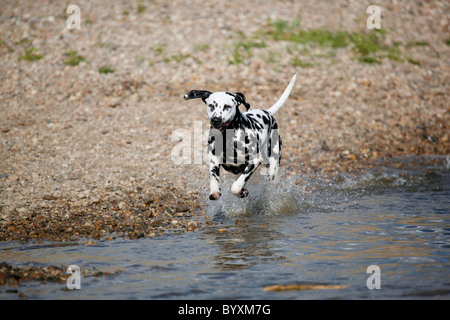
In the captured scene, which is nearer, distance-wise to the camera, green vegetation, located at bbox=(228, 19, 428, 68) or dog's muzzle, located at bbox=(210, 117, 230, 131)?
dog's muzzle, located at bbox=(210, 117, 230, 131)

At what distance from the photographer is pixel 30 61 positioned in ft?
48.7

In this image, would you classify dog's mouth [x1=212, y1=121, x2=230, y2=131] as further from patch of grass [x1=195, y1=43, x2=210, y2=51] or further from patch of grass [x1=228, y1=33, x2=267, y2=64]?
patch of grass [x1=195, y1=43, x2=210, y2=51]

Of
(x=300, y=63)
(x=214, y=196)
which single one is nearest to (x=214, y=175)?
(x=214, y=196)

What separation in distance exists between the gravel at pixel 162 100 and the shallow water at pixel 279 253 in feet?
2.35

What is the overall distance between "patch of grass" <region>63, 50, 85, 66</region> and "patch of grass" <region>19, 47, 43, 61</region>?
73 centimetres

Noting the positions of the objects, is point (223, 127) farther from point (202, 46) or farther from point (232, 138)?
point (202, 46)

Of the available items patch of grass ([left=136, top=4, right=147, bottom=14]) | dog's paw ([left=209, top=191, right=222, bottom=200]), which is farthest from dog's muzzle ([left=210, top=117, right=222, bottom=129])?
patch of grass ([left=136, top=4, right=147, bottom=14])

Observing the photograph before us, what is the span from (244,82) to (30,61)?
5738 mm

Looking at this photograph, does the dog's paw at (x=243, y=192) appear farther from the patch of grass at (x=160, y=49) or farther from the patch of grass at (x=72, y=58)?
the patch of grass at (x=72, y=58)

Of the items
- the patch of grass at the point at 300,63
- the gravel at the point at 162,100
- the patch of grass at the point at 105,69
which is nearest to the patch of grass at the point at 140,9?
the gravel at the point at 162,100

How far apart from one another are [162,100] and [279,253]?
24.2 feet

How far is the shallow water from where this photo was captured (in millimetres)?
5508

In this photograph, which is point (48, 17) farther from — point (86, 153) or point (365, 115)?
point (365, 115)
